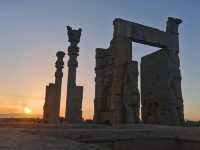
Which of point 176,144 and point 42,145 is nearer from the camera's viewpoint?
point 42,145

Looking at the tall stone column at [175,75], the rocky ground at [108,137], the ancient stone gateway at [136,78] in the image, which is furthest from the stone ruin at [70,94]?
the rocky ground at [108,137]

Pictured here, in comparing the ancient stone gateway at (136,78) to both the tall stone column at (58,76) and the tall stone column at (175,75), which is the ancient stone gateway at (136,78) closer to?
the tall stone column at (175,75)

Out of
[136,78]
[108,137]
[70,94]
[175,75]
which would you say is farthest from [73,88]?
[108,137]

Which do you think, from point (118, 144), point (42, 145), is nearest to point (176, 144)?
point (118, 144)

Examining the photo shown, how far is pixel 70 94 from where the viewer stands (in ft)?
52.3

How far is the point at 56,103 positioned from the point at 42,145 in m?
11.6

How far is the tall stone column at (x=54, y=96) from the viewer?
16.4m

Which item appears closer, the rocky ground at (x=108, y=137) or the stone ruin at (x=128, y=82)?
the rocky ground at (x=108, y=137)

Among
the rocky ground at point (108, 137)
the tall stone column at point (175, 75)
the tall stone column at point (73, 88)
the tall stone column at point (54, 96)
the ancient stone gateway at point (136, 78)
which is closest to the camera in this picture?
the rocky ground at point (108, 137)

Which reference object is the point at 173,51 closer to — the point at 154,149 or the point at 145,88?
the point at 145,88

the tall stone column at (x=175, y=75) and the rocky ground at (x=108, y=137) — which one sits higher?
the tall stone column at (x=175, y=75)

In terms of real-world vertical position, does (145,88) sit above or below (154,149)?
above

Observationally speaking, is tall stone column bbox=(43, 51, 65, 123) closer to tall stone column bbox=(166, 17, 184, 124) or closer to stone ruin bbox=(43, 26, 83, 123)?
stone ruin bbox=(43, 26, 83, 123)

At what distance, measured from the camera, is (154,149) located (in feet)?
27.0
